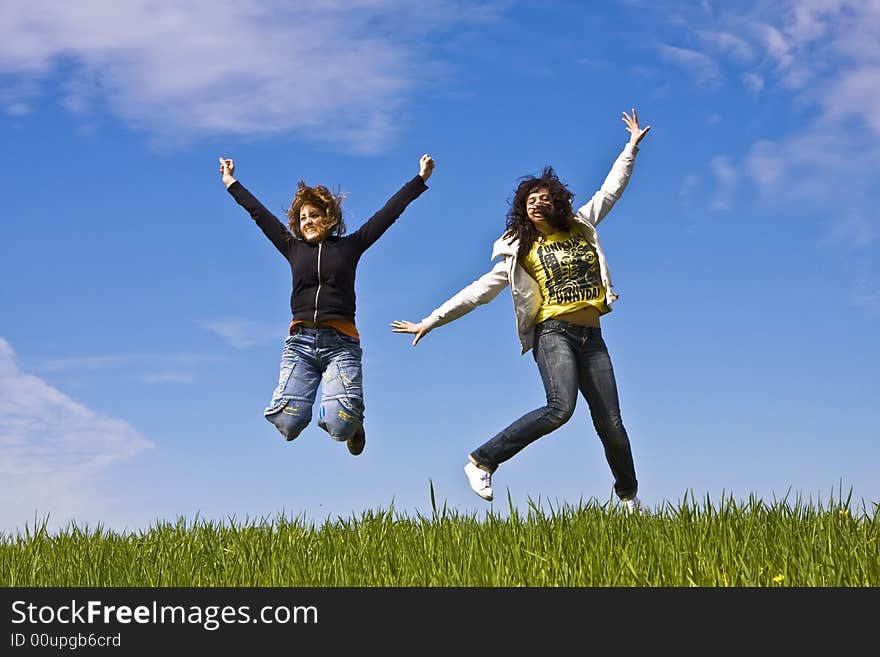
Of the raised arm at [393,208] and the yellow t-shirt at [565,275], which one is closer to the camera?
the yellow t-shirt at [565,275]

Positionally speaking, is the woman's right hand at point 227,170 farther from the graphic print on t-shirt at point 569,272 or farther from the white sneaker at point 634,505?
the white sneaker at point 634,505

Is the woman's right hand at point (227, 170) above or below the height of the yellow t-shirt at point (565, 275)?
above

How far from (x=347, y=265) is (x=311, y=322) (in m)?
0.50

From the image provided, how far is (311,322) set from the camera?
725 centimetres

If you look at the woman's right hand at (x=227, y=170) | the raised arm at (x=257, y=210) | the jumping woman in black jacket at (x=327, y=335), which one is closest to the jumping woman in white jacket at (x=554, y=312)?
the jumping woman in black jacket at (x=327, y=335)

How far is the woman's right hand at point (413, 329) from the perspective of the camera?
7.32 meters

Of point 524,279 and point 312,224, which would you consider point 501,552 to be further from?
point 312,224

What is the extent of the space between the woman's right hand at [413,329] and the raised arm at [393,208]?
63 centimetres

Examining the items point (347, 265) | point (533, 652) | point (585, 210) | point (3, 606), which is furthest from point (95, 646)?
point (585, 210)

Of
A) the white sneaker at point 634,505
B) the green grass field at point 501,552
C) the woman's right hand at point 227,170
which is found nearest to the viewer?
the green grass field at point 501,552

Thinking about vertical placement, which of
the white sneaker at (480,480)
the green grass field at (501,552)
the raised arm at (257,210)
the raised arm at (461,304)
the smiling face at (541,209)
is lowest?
the green grass field at (501,552)

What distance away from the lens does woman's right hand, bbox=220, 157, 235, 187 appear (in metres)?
8.05

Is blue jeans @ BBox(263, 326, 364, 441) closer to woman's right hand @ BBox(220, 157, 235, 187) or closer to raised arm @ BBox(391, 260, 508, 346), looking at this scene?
raised arm @ BBox(391, 260, 508, 346)

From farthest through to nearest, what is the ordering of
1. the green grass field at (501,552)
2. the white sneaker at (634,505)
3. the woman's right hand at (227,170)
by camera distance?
1. the woman's right hand at (227,170)
2. the white sneaker at (634,505)
3. the green grass field at (501,552)
